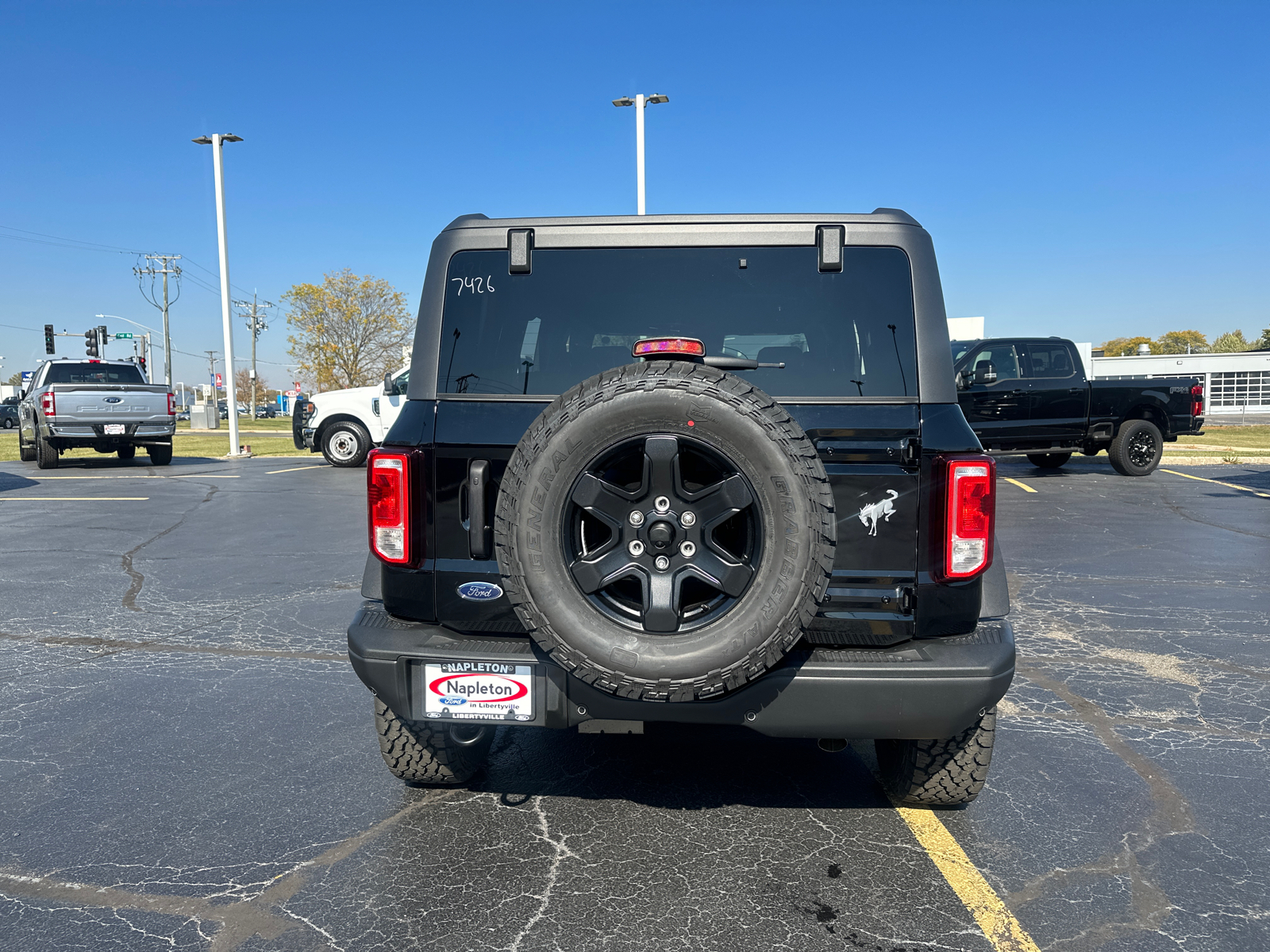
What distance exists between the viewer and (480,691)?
9.32 feet

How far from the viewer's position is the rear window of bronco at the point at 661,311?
305 cm

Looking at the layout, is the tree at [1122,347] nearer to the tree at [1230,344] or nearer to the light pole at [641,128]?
the tree at [1230,344]

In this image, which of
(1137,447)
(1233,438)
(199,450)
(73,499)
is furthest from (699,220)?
(1233,438)

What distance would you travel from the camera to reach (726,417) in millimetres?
2539

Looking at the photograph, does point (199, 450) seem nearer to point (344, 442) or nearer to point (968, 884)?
point (344, 442)

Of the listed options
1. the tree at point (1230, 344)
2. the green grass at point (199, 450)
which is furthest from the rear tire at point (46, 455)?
the tree at point (1230, 344)

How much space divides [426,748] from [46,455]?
62.1 ft

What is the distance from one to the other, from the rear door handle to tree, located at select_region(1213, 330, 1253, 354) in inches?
4805

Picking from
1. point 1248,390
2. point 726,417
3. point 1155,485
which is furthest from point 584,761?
point 1248,390

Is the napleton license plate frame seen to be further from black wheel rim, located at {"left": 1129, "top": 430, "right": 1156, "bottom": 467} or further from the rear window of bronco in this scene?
black wheel rim, located at {"left": 1129, "top": 430, "right": 1156, "bottom": 467}

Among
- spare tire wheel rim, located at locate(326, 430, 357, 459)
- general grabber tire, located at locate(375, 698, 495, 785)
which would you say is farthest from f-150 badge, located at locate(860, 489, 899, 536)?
spare tire wheel rim, located at locate(326, 430, 357, 459)

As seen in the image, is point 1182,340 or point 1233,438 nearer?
point 1233,438

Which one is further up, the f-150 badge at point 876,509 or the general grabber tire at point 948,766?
the f-150 badge at point 876,509

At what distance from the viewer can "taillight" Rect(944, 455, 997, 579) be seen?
2.83 meters
